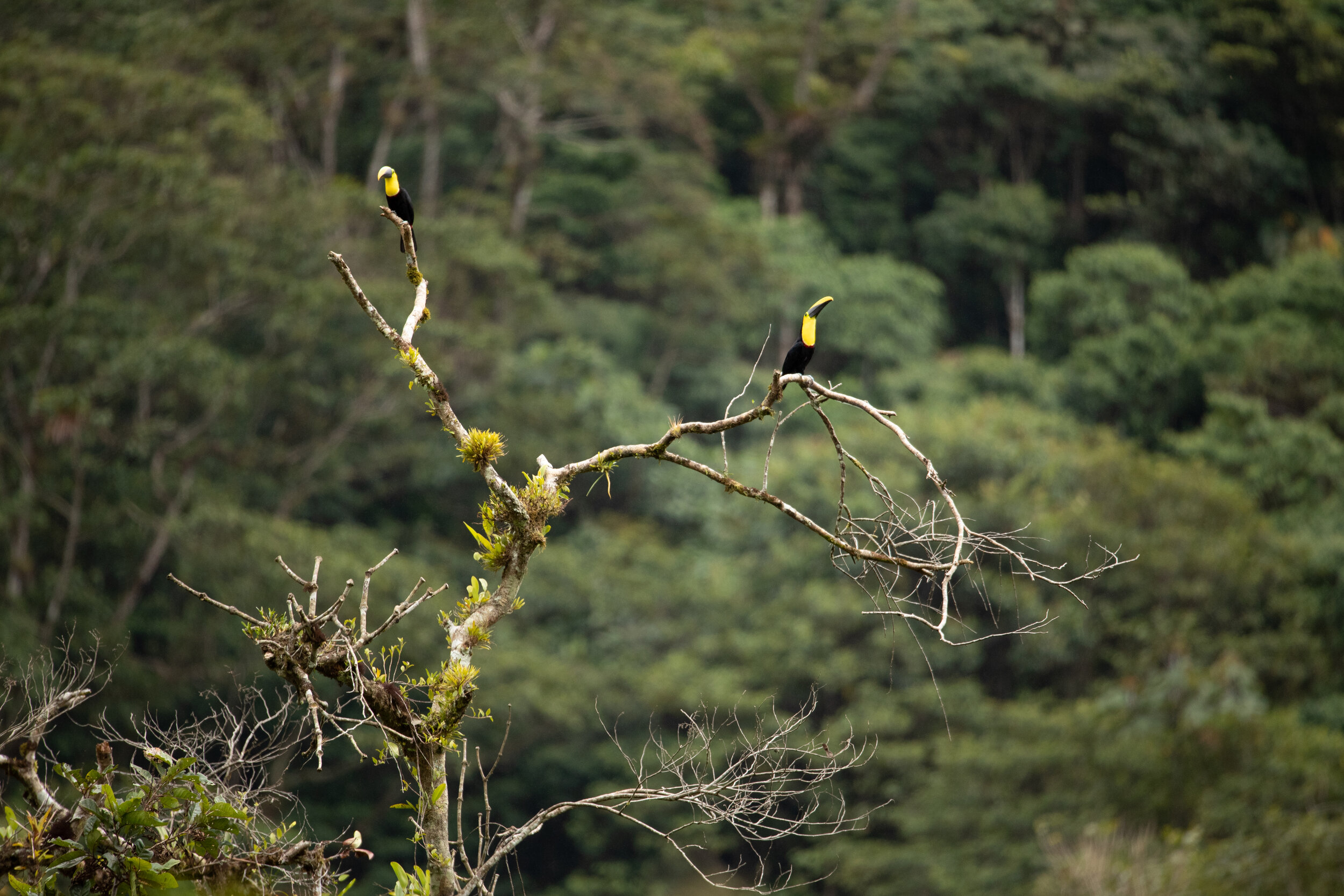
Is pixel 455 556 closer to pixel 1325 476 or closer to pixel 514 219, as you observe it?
→ pixel 514 219

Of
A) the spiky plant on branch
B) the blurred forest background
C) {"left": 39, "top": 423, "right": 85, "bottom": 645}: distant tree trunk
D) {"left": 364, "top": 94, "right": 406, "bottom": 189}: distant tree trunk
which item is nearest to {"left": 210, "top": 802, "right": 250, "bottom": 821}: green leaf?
the spiky plant on branch

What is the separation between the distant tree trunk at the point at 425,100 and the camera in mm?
17953

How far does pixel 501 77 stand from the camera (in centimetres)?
1853

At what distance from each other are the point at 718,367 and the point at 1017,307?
7040mm

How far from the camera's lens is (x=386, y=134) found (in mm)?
18516

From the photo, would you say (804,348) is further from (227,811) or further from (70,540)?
(70,540)

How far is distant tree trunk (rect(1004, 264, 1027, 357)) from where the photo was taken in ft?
72.0

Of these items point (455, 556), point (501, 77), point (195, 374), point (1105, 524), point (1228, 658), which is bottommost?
point (455, 556)

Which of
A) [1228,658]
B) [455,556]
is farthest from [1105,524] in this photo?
[455,556]

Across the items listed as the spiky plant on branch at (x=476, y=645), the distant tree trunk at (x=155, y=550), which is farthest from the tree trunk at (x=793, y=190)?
the spiky plant on branch at (x=476, y=645)

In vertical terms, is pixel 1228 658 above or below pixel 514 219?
below

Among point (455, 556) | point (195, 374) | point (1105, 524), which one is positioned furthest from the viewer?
point (455, 556)

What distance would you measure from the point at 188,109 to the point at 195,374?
3.11 m

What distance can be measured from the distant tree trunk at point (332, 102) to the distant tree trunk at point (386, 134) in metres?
0.68
